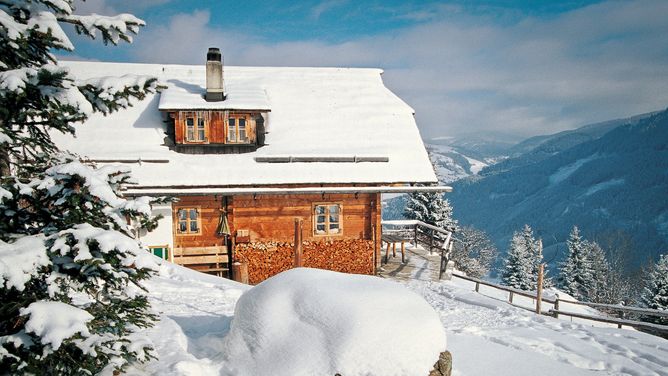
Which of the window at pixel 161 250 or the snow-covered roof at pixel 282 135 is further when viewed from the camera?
the snow-covered roof at pixel 282 135

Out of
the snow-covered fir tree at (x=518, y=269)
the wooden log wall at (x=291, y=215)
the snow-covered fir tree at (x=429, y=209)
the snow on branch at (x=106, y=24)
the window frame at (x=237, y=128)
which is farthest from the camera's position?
the snow-covered fir tree at (x=518, y=269)

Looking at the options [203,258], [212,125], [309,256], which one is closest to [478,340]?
[309,256]

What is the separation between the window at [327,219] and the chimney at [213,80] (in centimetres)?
610

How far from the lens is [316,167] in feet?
50.1

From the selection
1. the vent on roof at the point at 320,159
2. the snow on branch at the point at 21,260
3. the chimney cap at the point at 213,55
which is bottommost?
the snow on branch at the point at 21,260

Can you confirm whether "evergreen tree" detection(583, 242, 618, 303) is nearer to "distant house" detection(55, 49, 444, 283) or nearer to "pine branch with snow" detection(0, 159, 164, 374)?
"distant house" detection(55, 49, 444, 283)

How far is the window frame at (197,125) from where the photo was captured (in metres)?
15.4

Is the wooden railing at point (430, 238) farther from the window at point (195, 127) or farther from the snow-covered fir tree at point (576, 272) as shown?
the snow-covered fir tree at point (576, 272)

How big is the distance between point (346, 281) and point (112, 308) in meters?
3.46

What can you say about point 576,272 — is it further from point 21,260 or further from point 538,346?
point 21,260

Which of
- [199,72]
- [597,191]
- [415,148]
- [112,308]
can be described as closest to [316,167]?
[415,148]

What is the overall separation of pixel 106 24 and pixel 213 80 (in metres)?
12.7

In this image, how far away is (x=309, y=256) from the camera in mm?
15445

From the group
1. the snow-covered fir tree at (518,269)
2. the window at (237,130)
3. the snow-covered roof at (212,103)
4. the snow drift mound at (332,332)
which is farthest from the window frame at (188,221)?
the snow-covered fir tree at (518,269)
